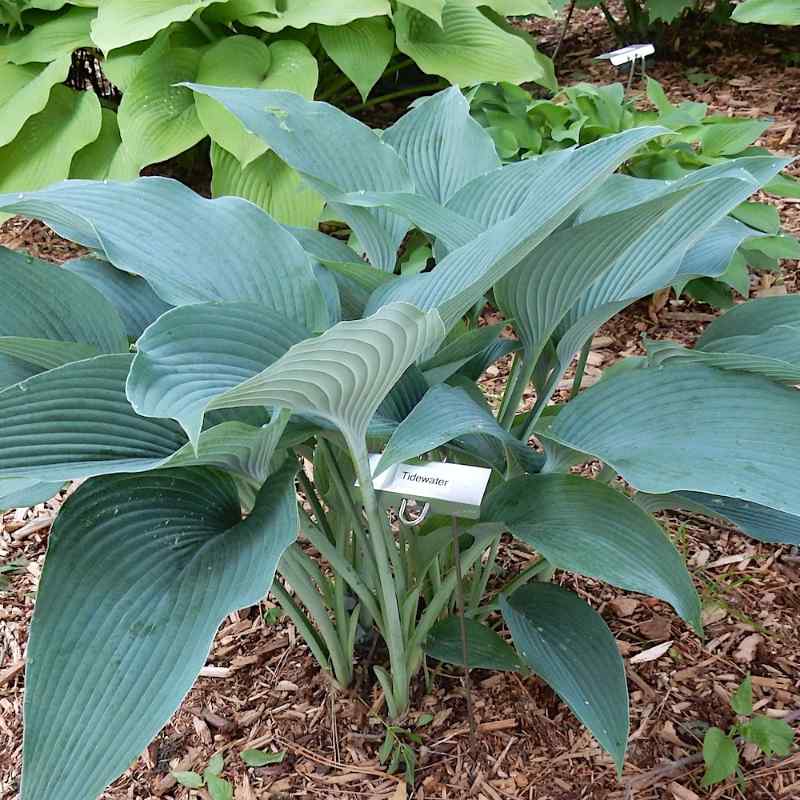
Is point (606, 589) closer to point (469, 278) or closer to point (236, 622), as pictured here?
point (236, 622)

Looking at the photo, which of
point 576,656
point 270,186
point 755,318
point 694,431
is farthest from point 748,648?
point 270,186

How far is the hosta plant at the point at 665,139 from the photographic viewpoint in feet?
6.11

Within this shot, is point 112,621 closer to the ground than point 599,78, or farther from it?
farther from it

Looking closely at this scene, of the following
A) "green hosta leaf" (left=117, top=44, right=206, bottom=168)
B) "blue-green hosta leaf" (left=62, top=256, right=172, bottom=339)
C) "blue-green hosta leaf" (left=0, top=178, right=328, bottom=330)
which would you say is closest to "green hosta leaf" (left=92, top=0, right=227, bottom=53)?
"green hosta leaf" (left=117, top=44, right=206, bottom=168)

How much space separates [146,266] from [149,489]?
0.23m

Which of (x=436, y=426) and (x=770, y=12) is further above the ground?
(x=436, y=426)

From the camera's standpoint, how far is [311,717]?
1.18m

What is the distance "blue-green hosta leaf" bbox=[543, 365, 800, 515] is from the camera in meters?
0.73

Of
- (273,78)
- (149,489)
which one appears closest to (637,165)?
(273,78)

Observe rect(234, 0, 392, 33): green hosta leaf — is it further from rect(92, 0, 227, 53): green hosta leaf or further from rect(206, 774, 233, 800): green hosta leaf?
rect(206, 774, 233, 800): green hosta leaf

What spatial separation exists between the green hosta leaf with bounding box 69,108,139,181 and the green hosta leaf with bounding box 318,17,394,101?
67 cm

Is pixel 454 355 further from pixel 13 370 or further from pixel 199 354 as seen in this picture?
pixel 13 370

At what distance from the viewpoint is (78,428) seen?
74 cm

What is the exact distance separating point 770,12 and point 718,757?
6.34 ft
